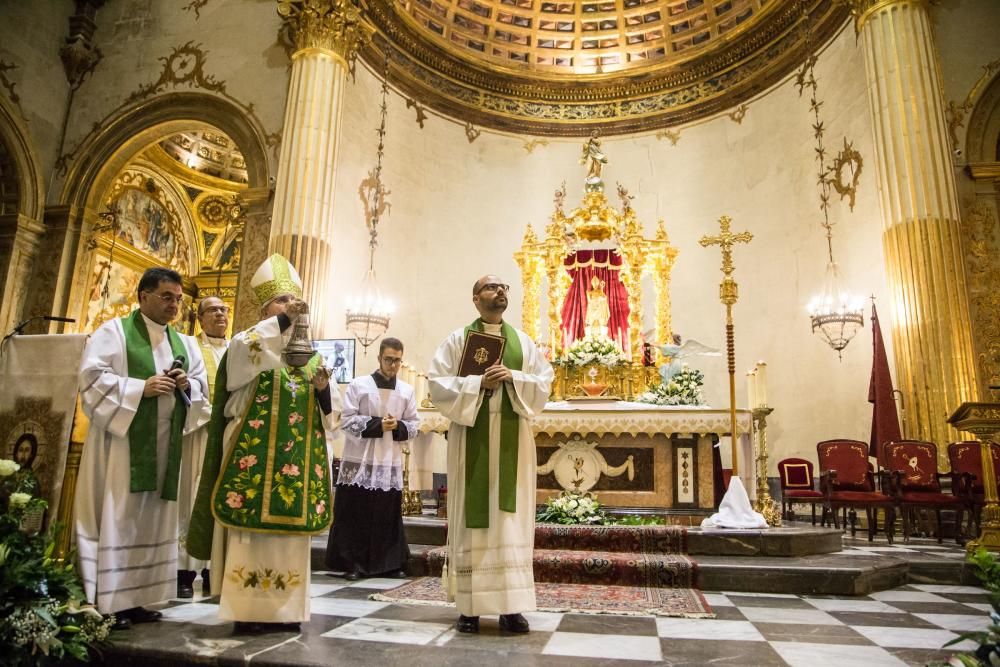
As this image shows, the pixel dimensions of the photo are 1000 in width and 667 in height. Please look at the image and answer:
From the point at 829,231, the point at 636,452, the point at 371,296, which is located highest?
the point at 829,231

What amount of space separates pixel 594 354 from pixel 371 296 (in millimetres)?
3047

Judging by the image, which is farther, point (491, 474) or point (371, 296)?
point (371, 296)

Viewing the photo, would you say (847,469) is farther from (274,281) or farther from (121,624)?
(121,624)

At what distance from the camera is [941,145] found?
7.64m

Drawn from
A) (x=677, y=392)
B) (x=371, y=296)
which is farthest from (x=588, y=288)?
(x=371, y=296)

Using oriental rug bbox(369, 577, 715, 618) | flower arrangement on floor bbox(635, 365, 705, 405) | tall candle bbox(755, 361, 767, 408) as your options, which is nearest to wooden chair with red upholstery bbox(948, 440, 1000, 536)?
tall candle bbox(755, 361, 767, 408)

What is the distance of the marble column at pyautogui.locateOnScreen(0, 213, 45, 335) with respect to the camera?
348 inches

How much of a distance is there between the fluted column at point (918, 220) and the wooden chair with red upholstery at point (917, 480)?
41 centimetres

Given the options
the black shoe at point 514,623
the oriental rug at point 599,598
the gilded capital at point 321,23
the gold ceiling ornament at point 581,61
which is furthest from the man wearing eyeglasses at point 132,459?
the gold ceiling ornament at point 581,61

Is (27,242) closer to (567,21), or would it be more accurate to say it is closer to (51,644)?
(51,644)

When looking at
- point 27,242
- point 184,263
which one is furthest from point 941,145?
point 184,263

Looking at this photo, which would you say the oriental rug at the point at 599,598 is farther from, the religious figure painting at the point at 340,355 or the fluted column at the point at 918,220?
the fluted column at the point at 918,220

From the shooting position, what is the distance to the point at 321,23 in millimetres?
8750

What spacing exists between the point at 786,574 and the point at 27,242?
984 cm
